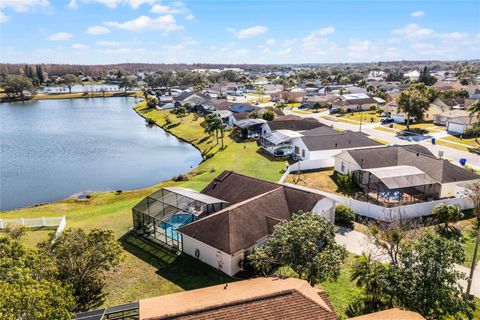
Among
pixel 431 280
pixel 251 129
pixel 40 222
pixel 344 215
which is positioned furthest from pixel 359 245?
pixel 251 129

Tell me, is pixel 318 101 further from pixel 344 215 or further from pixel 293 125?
pixel 344 215

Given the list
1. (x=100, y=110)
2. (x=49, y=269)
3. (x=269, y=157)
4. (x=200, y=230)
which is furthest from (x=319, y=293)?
(x=100, y=110)

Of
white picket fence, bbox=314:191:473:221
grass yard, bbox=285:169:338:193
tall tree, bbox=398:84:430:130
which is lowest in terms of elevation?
grass yard, bbox=285:169:338:193

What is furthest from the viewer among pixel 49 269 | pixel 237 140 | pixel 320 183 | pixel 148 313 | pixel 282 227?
pixel 237 140

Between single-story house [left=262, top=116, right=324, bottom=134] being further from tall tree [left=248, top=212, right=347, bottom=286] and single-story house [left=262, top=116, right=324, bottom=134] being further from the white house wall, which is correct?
tall tree [left=248, top=212, right=347, bottom=286]

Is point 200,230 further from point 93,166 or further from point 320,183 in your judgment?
point 93,166

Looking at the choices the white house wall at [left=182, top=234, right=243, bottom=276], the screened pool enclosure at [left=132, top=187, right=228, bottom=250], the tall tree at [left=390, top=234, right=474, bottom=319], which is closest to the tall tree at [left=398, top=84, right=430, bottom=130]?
the screened pool enclosure at [left=132, top=187, right=228, bottom=250]
